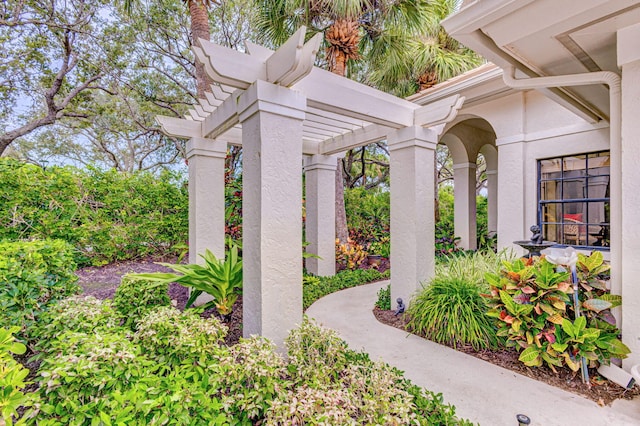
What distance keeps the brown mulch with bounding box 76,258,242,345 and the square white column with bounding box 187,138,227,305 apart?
25.1 inches

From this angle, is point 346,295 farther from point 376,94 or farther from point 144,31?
point 144,31

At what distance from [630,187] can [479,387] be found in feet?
7.15

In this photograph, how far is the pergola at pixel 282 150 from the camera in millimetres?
2955

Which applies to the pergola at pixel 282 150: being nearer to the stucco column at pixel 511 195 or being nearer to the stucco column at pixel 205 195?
the stucco column at pixel 205 195

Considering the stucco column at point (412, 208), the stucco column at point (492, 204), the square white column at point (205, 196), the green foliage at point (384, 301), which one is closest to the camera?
the stucco column at point (412, 208)

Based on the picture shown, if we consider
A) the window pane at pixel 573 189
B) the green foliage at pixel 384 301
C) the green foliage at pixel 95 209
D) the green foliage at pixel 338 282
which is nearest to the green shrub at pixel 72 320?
the green foliage at pixel 338 282

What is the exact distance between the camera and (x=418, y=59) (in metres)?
8.50

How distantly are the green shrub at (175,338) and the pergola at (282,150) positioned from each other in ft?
1.91

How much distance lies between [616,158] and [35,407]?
4.71 meters

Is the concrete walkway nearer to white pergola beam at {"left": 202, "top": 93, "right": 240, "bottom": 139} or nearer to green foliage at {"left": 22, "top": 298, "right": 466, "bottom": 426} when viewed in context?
green foliage at {"left": 22, "top": 298, "right": 466, "bottom": 426}

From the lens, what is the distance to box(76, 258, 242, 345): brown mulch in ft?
13.4

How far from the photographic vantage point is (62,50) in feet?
31.7

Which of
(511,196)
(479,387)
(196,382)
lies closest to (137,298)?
(196,382)

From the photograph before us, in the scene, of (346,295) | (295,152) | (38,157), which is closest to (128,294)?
(295,152)
